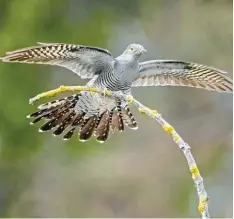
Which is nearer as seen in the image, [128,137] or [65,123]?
[65,123]

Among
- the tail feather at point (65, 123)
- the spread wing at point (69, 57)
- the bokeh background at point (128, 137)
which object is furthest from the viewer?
the bokeh background at point (128, 137)

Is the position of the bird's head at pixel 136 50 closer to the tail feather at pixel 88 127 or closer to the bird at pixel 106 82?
the bird at pixel 106 82

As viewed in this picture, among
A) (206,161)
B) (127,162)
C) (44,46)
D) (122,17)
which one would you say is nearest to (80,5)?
(122,17)

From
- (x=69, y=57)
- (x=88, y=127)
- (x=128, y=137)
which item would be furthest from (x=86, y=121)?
(x=128, y=137)

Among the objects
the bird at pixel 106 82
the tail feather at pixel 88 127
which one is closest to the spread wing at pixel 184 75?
the bird at pixel 106 82

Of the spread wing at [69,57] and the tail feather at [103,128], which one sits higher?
the spread wing at [69,57]

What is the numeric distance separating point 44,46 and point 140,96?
0.79 meters

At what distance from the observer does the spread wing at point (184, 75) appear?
99cm

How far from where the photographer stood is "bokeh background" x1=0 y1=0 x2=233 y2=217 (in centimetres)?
156

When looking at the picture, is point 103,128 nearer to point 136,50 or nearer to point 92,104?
point 92,104

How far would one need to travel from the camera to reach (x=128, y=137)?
5.27 ft

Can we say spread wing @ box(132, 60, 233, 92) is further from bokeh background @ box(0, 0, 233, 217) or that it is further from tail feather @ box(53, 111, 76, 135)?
bokeh background @ box(0, 0, 233, 217)

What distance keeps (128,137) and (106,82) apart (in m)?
0.65

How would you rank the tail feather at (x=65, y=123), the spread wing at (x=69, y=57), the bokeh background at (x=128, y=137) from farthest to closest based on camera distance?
1. the bokeh background at (x=128, y=137)
2. the tail feather at (x=65, y=123)
3. the spread wing at (x=69, y=57)
